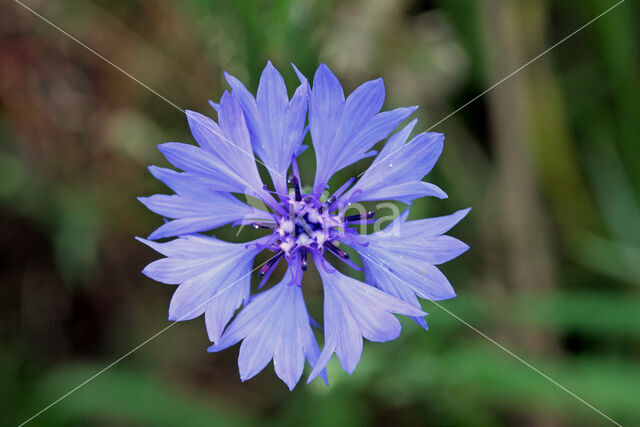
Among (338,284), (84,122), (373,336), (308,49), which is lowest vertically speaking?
(373,336)

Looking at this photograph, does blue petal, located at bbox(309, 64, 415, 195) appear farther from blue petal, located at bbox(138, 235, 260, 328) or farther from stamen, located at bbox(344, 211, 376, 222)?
blue petal, located at bbox(138, 235, 260, 328)

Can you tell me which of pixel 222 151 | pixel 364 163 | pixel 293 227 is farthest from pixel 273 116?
pixel 364 163

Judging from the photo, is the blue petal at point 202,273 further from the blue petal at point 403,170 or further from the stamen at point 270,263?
the blue petal at point 403,170

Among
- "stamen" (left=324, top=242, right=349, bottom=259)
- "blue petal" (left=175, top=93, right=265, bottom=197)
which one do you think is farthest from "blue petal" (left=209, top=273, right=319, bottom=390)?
"blue petal" (left=175, top=93, right=265, bottom=197)

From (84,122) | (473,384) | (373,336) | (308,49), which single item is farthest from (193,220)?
(84,122)

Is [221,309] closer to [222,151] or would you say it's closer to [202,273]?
[202,273]

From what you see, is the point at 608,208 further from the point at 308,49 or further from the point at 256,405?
the point at 256,405
